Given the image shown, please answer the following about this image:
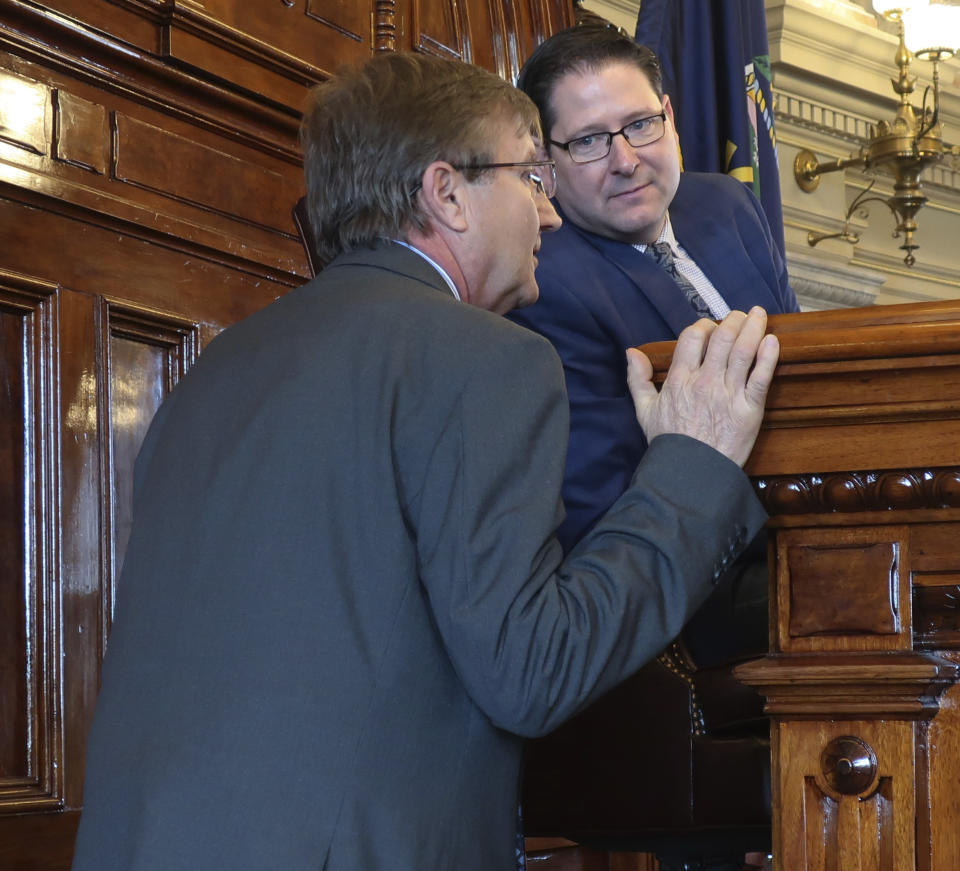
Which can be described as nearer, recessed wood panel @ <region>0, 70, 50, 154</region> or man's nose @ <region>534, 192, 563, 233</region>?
man's nose @ <region>534, 192, 563, 233</region>

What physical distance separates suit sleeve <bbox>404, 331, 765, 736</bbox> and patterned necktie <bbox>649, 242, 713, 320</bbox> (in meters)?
0.69

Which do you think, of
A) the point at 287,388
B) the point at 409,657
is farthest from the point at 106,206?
the point at 409,657

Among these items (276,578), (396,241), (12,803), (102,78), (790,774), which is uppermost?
(102,78)

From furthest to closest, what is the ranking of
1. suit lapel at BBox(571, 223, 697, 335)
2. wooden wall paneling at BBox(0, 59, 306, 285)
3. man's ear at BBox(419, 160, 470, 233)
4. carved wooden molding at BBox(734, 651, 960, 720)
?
wooden wall paneling at BBox(0, 59, 306, 285) < suit lapel at BBox(571, 223, 697, 335) < man's ear at BBox(419, 160, 470, 233) < carved wooden molding at BBox(734, 651, 960, 720)

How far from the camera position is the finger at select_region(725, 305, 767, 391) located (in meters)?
1.17

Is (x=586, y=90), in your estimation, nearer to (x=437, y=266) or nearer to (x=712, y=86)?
(x=437, y=266)

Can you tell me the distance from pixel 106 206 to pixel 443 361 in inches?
52.7

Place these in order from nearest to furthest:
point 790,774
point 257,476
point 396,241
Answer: point 790,774 → point 257,476 → point 396,241

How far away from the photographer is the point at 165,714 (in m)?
1.17

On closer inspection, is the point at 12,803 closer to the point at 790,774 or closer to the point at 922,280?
the point at 790,774

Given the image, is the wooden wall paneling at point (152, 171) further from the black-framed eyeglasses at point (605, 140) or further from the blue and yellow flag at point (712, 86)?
the blue and yellow flag at point (712, 86)

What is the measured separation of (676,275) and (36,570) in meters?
1.06

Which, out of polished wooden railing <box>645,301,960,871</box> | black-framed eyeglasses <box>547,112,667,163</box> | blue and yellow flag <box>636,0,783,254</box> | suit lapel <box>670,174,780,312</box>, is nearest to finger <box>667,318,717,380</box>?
polished wooden railing <box>645,301,960,871</box>

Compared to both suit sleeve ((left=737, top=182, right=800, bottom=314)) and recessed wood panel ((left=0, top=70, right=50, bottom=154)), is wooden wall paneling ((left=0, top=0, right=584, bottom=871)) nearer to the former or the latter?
recessed wood panel ((left=0, top=70, right=50, bottom=154))
